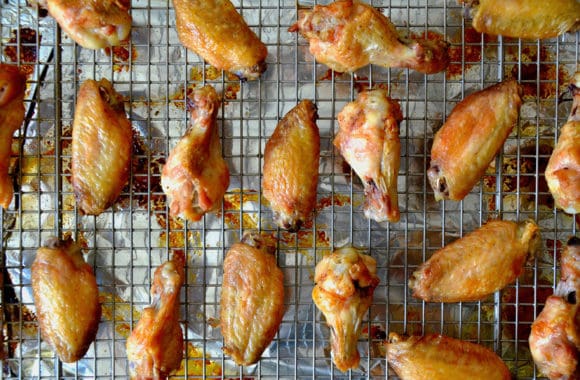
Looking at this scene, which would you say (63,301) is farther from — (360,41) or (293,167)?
(360,41)

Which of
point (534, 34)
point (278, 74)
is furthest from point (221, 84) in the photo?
point (534, 34)

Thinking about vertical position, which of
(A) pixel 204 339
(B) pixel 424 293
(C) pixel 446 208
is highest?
(C) pixel 446 208

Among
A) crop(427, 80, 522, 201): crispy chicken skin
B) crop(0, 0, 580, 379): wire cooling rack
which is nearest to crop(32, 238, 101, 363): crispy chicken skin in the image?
crop(0, 0, 580, 379): wire cooling rack

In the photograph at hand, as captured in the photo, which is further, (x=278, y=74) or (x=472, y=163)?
(x=278, y=74)

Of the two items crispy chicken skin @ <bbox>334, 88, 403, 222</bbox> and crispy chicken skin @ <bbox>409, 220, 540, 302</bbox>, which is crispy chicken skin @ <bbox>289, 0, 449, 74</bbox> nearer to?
crispy chicken skin @ <bbox>334, 88, 403, 222</bbox>

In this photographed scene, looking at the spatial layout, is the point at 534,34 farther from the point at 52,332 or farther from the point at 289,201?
the point at 52,332

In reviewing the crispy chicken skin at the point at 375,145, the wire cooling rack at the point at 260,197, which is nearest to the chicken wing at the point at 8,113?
the wire cooling rack at the point at 260,197

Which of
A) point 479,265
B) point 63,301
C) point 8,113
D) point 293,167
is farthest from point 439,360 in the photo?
point 8,113
